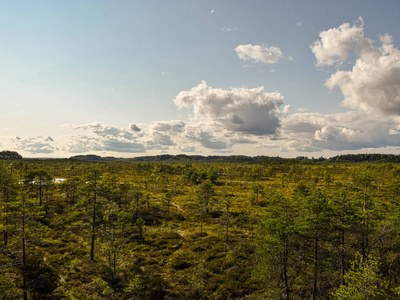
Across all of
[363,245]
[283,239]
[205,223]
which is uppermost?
[283,239]

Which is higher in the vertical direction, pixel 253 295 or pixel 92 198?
pixel 92 198

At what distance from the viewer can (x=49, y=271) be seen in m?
25.8

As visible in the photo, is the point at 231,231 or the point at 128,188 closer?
the point at 231,231

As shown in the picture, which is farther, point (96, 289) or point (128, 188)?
point (128, 188)

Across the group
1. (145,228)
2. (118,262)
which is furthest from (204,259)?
(145,228)

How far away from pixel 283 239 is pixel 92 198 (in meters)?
25.5

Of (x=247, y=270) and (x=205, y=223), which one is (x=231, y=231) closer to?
(x=205, y=223)

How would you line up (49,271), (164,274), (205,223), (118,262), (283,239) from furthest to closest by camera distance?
(205,223), (118,262), (164,274), (49,271), (283,239)

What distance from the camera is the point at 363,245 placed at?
23000mm

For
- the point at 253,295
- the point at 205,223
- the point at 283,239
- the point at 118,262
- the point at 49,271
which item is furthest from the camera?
the point at 205,223

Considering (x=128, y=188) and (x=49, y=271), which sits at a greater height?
(x=128, y=188)

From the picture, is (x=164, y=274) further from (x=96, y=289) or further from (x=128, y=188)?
(x=128, y=188)

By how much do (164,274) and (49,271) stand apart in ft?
48.1

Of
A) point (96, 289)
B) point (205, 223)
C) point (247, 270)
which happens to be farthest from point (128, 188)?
point (247, 270)
